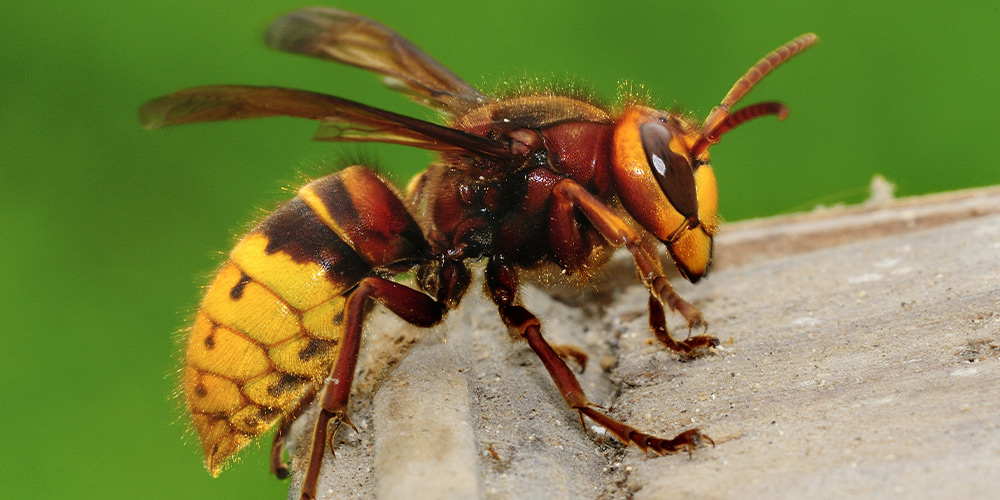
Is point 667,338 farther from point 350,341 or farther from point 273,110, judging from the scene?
point 273,110

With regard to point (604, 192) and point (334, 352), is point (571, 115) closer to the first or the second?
point (604, 192)

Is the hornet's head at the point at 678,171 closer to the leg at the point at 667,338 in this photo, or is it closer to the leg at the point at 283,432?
the leg at the point at 667,338

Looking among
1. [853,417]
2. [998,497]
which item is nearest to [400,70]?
[853,417]

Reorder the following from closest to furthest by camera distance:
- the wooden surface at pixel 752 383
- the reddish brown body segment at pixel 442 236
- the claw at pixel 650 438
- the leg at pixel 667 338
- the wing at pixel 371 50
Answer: the wooden surface at pixel 752 383, the claw at pixel 650 438, the reddish brown body segment at pixel 442 236, the leg at pixel 667 338, the wing at pixel 371 50


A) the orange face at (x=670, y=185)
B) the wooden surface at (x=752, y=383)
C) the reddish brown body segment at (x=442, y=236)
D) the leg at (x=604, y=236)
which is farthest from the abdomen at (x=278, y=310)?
the orange face at (x=670, y=185)

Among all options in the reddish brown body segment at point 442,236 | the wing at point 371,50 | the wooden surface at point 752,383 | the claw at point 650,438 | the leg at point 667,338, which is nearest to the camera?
the wooden surface at point 752,383

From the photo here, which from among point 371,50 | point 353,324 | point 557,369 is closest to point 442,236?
point 353,324

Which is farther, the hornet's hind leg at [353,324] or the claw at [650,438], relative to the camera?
the hornet's hind leg at [353,324]
